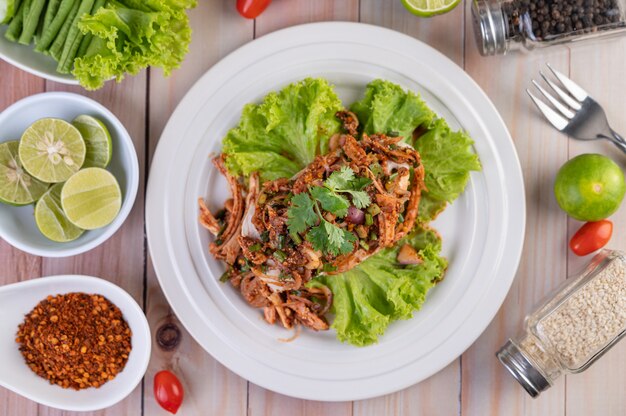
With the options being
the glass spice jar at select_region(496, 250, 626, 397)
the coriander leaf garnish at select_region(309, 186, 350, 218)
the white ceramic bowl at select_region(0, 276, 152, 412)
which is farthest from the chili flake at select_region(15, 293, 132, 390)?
the glass spice jar at select_region(496, 250, 626, 397)

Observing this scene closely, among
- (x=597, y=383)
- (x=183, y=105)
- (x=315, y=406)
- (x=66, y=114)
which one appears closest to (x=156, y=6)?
(x=183, y=105)

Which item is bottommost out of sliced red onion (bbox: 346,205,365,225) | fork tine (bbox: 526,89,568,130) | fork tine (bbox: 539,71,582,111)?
sliced red onion (bbox: 346,205,365,225)

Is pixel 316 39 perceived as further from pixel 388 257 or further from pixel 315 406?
pixel 315 406

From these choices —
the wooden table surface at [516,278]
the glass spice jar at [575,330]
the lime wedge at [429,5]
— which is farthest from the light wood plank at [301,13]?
the glass spice jar at [575,330]

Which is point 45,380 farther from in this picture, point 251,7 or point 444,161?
point 444,161

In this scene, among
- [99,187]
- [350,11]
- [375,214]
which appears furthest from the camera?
[350,11]

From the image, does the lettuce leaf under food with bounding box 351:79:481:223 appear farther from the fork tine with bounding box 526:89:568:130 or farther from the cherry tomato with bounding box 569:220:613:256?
the cherry tomato with bounding box 569:220:613:256
